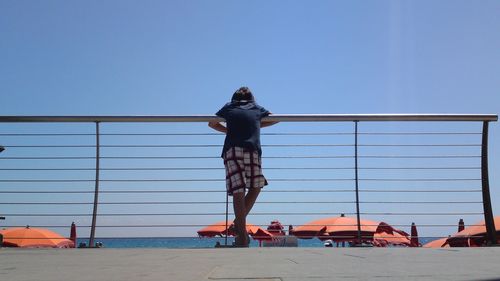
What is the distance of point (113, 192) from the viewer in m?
4.67

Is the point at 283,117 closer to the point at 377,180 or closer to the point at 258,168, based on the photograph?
the point at 258,168

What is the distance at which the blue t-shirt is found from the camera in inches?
167

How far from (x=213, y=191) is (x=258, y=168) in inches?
25.1

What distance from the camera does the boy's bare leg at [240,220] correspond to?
4074 millimetres

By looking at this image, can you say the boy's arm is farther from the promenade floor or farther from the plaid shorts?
the promenade floor

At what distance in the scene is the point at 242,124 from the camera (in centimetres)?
428

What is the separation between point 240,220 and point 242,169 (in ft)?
1.34

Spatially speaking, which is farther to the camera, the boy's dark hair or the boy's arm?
the boy's arm

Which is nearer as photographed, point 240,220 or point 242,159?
point 240,220

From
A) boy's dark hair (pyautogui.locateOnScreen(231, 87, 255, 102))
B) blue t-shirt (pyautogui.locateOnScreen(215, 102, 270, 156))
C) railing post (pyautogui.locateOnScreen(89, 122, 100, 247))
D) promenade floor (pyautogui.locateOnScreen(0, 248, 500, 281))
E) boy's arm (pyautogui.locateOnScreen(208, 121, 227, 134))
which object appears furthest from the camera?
boy's arm (pyautogui.locateOnScreen(208, 121, 227, 134))

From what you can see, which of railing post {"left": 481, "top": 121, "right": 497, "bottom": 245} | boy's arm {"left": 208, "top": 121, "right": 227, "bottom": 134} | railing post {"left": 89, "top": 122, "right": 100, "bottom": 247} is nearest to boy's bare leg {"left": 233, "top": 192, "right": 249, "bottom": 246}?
boy's arm {"left": 208, "top": 121, "right": 227, "bottom": 134}

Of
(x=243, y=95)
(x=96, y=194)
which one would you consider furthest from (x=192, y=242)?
(x=243, y=95)

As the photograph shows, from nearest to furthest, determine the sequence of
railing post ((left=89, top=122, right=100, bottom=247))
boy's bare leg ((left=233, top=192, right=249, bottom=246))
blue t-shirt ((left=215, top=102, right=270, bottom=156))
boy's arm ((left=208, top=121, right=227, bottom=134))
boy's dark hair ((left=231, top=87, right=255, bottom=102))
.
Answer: boy's bare leg ((left=233, top=192, right=249, bottom=246)), blue t-shirt ((left=215, top=102, right=270, bottom=156)), railing post ((left=89, top=122, right=100, bottom=247)), boy's dark hair ((left=231, top=87, right=255, bottom=102)), boy's arm ((left=208, top=121, right=227, bottom=134))

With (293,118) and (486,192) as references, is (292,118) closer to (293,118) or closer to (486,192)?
(293,118)
